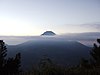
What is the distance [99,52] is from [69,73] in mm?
18874

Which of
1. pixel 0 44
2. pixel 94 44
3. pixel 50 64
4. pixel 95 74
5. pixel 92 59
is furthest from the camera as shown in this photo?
pixel 94 44

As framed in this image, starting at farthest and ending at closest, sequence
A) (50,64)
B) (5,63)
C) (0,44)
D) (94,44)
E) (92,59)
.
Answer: (94,44) → (92,59) → (0,44) → (5,63) → (50,64)

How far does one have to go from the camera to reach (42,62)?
10.8m

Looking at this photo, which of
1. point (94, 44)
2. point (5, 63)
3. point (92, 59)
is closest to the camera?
point (5, 63)

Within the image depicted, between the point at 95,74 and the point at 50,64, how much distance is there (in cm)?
181

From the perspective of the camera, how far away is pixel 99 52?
91.7 ft

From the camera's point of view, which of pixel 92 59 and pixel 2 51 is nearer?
pixel 2 51

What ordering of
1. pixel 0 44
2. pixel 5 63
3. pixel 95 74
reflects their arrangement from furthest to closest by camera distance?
pixel 0 44 < pixel 5 63 < pixel 95 74

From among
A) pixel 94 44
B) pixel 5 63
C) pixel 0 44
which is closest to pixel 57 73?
pixel 5 63

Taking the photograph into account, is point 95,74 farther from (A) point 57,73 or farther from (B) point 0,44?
(B) point 0,44

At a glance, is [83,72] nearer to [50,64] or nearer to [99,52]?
[50,64]

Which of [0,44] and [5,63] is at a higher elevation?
[0,44]

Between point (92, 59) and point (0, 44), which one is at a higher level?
point (0, 44)

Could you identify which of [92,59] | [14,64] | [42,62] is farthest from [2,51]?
[42,62]
